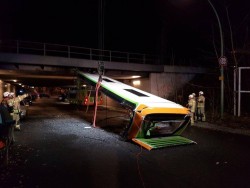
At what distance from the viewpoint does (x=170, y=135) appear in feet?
33.4

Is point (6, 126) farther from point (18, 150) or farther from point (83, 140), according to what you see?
point (83, 140)

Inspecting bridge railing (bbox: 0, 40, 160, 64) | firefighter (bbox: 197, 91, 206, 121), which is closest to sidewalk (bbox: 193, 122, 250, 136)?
firefighter (bbox: 197, 91, 206, 121)

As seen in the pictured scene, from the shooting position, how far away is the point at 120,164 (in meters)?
6.72

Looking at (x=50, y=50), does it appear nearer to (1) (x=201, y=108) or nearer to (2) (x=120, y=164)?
(1) (x=201, y=108)

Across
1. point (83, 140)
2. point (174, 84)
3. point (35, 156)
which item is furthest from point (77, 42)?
point (35, 156)

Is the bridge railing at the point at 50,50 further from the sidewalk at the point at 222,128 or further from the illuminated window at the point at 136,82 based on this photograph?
the sidewalk at the point at 222,128

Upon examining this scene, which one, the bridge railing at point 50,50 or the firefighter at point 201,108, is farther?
the bridge railing at point 50,50

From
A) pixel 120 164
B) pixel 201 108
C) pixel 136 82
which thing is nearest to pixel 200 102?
pixel 201 108

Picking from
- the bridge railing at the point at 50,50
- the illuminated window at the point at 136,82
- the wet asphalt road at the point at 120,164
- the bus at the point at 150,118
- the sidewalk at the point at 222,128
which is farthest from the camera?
the illuminated window at the point at 136,82

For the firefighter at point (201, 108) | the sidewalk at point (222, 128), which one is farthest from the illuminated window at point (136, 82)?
the sidewalk at point (222, 128)

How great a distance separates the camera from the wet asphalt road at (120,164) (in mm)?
5410

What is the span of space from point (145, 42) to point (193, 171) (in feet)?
84.5

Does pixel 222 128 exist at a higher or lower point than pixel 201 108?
lower

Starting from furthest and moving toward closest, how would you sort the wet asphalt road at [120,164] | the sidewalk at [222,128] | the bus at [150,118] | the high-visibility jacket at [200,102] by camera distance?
1. the high-visibility jacket at [200,102]
2. the sidewalk at [222,128]
3. the bus at [150,118]
4. the wet asphalt road at [120,164]
